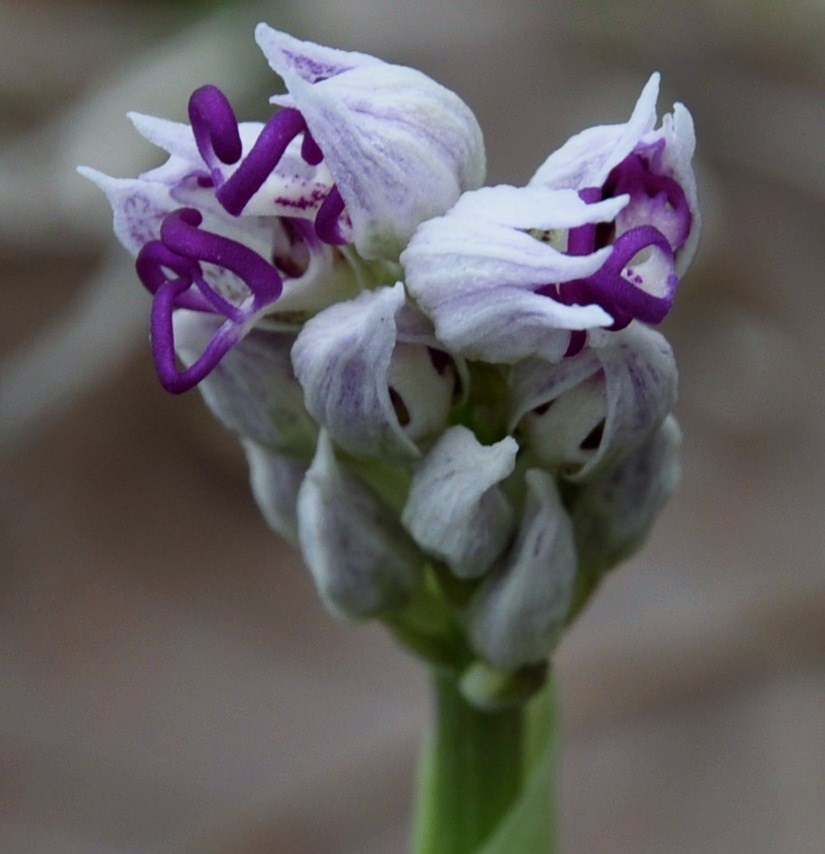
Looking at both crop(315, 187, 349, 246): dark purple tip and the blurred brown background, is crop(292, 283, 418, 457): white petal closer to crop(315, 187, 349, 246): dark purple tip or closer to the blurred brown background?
crop(315, 187, 349, 246): dark purple tip

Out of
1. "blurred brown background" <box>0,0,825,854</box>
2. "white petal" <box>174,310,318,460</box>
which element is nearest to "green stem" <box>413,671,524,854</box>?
"white petal" <box>174,310,318,460</box>

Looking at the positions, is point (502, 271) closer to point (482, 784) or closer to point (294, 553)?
point (482, 784)

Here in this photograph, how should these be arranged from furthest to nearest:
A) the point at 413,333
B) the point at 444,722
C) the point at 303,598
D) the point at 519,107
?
the point at 519,107
the point at 303,598
the point at 444,722
the point at 413,333

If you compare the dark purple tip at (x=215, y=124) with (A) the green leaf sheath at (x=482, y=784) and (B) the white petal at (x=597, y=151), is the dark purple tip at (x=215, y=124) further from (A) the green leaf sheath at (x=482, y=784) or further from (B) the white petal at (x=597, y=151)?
(A) the green leaf sheath at (x=482, y=784)

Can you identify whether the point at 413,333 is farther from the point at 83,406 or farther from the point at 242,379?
the point at 83,406

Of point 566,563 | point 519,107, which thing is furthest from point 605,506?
point 519,107

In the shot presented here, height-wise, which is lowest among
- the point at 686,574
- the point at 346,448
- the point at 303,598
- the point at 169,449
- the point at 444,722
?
the point at 686,574

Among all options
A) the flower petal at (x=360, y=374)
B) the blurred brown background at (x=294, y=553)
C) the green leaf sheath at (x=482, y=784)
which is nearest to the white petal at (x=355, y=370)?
the flower petal at (x=360, y=374)
